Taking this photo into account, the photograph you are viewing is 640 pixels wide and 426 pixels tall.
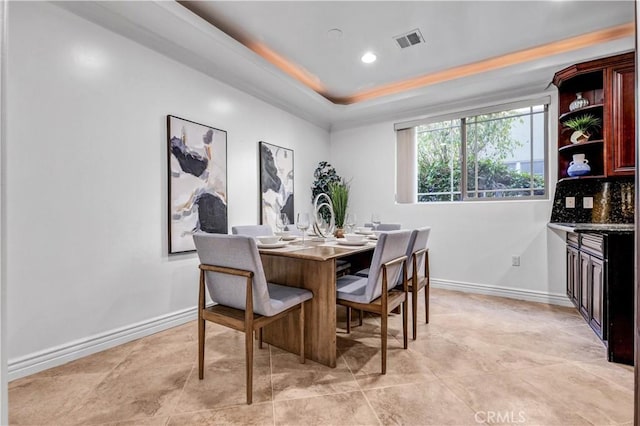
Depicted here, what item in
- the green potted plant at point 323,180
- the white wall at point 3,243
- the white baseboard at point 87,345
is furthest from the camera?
the green potted plant at point 323,180

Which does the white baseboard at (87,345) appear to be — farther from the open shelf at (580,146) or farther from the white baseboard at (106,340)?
the open shelf at (580,146)

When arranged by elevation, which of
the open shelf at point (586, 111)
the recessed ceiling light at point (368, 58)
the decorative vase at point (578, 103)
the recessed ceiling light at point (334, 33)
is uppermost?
the recessed ceiling light at point (368, 58)

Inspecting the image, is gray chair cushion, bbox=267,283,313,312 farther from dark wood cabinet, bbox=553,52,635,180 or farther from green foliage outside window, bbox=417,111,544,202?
dark wood cabinet, bbox=553,52,635,180

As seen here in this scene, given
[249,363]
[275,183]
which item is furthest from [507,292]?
[249,363]

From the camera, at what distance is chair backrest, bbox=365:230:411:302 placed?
1.80m

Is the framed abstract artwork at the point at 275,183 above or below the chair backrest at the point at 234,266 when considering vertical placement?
above

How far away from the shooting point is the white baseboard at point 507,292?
328 cm

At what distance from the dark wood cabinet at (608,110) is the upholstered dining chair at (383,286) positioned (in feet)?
7.85

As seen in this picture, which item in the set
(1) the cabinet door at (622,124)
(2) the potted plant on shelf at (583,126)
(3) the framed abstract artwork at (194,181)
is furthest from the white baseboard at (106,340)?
(2) the potted plant on shelf at (583,126)

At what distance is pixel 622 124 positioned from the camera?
8.78ft

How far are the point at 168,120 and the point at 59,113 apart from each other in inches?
30.7

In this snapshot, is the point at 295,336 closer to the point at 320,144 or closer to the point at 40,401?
the point at 40,401

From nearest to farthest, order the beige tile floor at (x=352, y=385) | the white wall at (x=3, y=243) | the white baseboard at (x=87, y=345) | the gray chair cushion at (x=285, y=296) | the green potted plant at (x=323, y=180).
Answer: the white wall at (x=3, y=243)
the beige tile floor at (x=352, y=385)
the gray chair cushion at (x=285, y=296)
the white baseboard at (x=87, y=345)
the green potted plant at (x=323, y=180)

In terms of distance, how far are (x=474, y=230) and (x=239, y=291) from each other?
10.7ft
